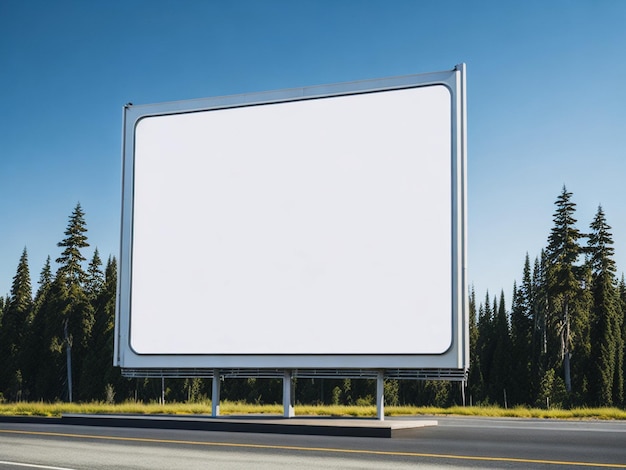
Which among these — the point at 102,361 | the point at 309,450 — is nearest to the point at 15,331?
the point at 102,361

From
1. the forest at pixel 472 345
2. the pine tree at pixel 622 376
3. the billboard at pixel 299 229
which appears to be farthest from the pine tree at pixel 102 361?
the billboard at pixel 299 229

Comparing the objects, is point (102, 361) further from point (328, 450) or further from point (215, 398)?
point (328, 450)

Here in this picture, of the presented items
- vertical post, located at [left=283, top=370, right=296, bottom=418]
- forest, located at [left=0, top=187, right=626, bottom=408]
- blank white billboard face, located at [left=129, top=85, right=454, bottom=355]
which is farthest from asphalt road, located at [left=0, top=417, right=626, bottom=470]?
forest, located at [left=0, top=187, right=626, bottom=408]

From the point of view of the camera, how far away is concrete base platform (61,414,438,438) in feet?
40.0

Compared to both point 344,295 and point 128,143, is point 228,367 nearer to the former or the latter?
point 344,295

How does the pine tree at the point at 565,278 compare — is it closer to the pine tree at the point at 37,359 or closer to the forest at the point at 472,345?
the forest at the point at 472,345

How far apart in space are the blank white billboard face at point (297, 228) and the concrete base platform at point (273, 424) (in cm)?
138

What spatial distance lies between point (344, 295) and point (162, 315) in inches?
163

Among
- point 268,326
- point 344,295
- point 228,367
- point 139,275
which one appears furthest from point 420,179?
point 139,275

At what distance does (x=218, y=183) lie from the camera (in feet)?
50.6

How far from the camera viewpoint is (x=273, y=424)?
13289 millimetres

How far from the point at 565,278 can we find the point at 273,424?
37470 millimetres

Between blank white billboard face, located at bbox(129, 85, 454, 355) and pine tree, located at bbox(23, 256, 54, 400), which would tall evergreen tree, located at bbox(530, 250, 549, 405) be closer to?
pine tree, located at bbox(23, 256, 54, 400)

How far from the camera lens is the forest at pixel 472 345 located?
4781 centimetres
